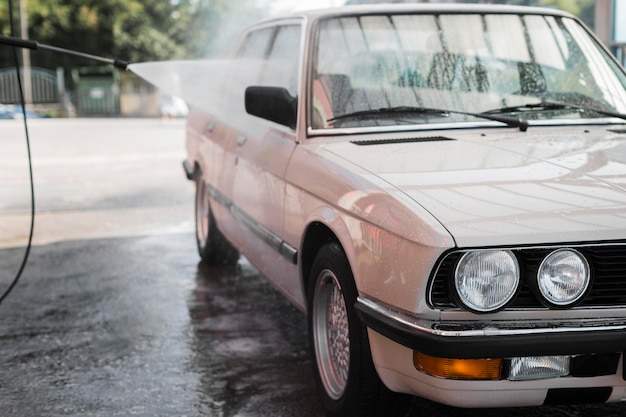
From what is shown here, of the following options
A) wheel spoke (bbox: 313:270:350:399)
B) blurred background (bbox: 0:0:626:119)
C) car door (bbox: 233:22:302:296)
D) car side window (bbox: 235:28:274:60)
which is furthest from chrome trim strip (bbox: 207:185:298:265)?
blurred background (bbox: 0:0:626:119)

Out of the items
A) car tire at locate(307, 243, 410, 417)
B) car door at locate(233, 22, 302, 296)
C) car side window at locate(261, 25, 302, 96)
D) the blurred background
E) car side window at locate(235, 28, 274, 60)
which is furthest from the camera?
the blurred background

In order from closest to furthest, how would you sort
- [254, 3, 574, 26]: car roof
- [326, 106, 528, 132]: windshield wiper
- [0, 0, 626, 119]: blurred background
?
[326, 106, 528, 132]: windshield wiper, [254, 3, 574, 26]: car roof, [0, 0, 626, 119]: blurred background

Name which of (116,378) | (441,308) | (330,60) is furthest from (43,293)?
(441,308)

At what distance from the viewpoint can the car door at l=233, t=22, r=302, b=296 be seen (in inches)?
169

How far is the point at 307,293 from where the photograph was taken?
154 inches

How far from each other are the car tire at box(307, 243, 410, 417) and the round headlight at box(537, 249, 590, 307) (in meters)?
0.70

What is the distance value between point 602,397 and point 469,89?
1.77 metres

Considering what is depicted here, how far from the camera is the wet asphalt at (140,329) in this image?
404 cm

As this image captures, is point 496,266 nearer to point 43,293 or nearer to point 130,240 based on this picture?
point 43,293

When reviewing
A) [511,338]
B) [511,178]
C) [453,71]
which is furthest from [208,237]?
[511,338]

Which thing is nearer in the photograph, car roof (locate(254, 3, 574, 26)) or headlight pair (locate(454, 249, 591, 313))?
headlight pair (locate(454, 249, 591, 313))

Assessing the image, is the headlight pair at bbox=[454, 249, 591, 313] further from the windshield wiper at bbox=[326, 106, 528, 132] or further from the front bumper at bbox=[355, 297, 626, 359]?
the windshield wiper at bbox=[326, 106, 528, 132]

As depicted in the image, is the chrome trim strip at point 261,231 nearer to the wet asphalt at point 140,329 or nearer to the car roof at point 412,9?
the wet asphalt at point 140,329

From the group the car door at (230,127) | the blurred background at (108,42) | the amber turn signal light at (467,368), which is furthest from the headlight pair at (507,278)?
the blurred background at (108,42)
